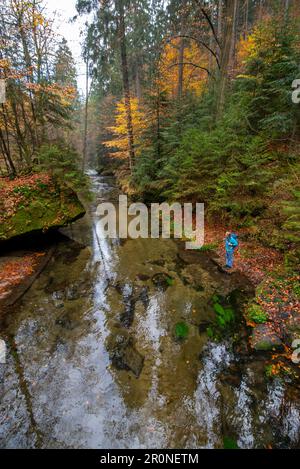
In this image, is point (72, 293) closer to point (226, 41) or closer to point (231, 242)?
point (231, 242)

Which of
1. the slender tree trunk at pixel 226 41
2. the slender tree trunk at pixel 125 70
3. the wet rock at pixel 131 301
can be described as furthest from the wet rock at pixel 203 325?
the slender tree trunk at pixel 125 70

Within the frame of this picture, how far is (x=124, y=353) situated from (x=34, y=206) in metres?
6.38

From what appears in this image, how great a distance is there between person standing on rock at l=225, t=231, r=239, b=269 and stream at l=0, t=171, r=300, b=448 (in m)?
0.48

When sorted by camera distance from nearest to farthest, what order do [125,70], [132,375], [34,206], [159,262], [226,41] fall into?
1. [132,375]
2. [159,262]
3. [34,206]
4. [226,41]
5. [125,70]

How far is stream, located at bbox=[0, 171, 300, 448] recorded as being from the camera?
3.39 meters

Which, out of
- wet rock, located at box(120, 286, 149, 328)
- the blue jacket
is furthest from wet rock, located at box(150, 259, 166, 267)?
the blue jacket

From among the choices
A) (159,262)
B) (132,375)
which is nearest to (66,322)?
(132,375)

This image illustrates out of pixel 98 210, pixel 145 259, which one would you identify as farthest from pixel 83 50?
pixel 145 259

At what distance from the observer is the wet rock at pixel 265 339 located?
4.68 meters

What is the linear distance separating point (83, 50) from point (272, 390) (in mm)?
20856

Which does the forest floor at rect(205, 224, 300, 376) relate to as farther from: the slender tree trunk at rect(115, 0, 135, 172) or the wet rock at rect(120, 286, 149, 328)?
the slender tree trunk at rect(115, 0, 135, 172)

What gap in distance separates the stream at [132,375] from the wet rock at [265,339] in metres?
0.27

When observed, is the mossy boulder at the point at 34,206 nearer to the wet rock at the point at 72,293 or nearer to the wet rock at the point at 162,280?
the wet rock at the point at 72,293

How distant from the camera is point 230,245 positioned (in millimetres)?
7020
